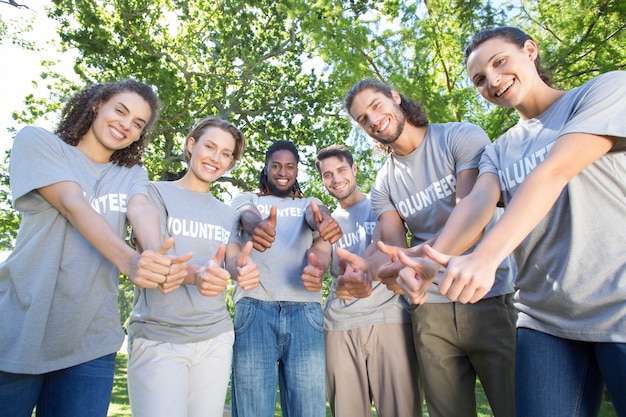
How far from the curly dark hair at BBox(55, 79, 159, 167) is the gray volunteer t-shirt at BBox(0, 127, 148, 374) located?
17cm

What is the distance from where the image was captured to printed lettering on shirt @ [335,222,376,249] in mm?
3279

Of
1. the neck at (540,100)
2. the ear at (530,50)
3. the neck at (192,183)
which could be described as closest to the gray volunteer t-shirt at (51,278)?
the neck at (192,183)

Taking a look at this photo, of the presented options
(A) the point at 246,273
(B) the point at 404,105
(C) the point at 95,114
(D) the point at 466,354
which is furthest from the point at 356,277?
(C) the point at 95,114

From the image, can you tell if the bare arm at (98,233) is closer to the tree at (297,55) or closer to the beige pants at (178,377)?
the beige pants at (178,377)

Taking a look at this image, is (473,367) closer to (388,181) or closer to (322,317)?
(322,317)

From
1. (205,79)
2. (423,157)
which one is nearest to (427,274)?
(423,157)

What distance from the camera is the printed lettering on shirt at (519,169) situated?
189 centimetres

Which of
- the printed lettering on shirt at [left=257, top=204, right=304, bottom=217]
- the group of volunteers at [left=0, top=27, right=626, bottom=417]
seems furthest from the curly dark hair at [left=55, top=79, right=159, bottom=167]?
the printed lettering on shirt at [left=257, top=204, right=304, bottom=217]

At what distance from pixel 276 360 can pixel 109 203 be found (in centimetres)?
138

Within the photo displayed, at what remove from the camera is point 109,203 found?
7.29ft

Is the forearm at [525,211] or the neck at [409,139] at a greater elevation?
the neck at [409,139]

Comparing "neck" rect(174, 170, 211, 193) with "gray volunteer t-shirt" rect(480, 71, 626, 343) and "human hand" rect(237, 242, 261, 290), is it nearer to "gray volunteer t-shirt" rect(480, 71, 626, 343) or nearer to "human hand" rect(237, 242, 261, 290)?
"human hand" rect(237, 242, 261, 290)

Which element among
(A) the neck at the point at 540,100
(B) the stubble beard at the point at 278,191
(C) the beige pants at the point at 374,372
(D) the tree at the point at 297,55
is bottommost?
(C) the beige pants at the point at 374,372

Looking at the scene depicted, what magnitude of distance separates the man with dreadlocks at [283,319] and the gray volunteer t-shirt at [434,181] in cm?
49
